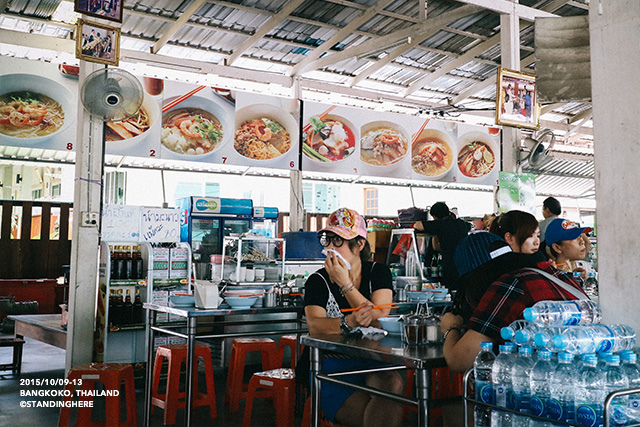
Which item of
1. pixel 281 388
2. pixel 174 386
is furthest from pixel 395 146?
pixel 281 388

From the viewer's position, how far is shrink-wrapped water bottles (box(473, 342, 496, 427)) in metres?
1.99

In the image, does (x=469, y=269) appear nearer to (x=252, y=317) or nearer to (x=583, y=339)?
(x=583, y=339)

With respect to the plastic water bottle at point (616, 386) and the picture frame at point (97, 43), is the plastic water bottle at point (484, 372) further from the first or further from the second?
the picture frame at point (97, 43)

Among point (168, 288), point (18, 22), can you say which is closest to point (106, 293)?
point (168, 288)

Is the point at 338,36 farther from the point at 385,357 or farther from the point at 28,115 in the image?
the point at 385,357

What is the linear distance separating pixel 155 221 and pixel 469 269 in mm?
4683

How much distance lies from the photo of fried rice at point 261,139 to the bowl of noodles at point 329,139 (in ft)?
1.33

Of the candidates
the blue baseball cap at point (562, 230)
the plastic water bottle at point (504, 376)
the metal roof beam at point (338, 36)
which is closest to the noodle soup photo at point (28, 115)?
the metal roof beam at point (338, 36)

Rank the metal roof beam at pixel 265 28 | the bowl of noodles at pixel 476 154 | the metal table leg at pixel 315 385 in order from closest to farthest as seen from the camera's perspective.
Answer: the metal table leg at pixel 315 385 → the metal roof beam at pixel 265 28 → the bowl of noodles at pixel 476 154

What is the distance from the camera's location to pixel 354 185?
43.5ft

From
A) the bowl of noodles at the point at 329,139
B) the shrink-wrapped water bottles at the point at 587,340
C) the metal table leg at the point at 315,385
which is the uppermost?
the bowl of noodles at the point at 329,139

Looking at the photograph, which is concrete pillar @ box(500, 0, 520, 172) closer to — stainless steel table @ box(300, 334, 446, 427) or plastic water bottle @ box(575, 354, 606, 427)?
stainless steel table @ box(300, 334, 446, 427)

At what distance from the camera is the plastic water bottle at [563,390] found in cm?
177

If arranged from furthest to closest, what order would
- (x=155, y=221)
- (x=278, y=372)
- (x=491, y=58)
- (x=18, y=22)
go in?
(x=491, y=58) → (x=18, y=22) → (x=155, y=221) → (x=278, y=372)
